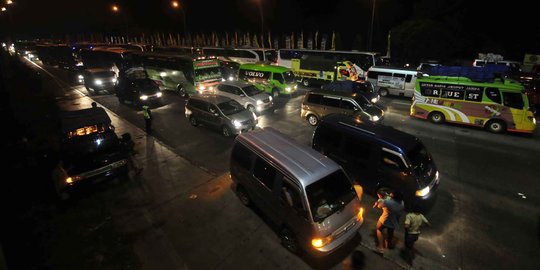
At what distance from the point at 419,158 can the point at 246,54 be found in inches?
1209

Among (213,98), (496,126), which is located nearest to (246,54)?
(213,98)

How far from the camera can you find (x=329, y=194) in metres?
6.59

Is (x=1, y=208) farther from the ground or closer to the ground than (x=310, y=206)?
closer to the ground

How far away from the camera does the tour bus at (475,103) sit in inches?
512

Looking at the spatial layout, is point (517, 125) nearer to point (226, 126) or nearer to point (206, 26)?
point (226, 126)

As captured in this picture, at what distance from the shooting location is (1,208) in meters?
8.89

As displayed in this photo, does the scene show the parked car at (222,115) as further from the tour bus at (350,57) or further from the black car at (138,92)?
the tour bus at (350,57)

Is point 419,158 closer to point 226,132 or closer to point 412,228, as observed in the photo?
point 412,228

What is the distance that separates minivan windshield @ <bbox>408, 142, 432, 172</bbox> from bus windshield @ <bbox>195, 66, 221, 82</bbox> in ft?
55.9

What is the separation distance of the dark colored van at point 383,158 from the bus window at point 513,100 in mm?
8107

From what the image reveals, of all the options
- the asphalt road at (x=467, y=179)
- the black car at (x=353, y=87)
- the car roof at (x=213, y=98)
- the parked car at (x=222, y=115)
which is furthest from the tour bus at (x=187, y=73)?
the black car at (x=353, y=87)

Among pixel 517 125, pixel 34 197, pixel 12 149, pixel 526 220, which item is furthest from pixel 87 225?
pixel 517 125

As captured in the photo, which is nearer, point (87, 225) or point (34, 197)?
point (87, 225)

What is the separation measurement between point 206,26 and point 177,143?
8188cm
